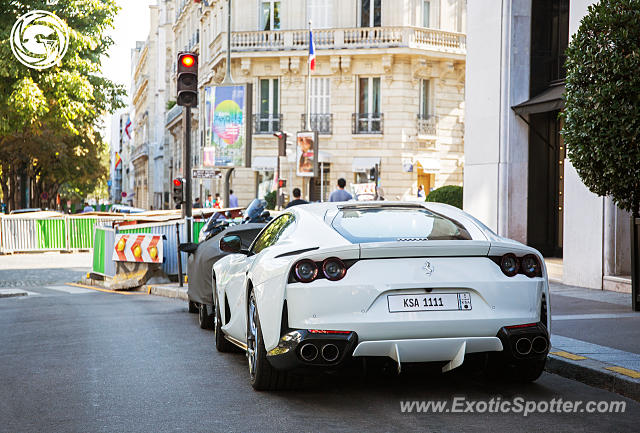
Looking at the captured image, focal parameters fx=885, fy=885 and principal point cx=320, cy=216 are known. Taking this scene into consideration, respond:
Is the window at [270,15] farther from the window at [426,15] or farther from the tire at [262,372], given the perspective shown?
the tire at [262,372]

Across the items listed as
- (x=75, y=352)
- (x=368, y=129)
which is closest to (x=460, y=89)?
(x=368, y=129)

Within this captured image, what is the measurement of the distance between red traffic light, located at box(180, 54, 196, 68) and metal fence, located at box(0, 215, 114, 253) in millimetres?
14549

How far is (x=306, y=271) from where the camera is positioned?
563 centimetres

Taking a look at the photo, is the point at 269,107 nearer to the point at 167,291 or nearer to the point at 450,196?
the point at 450,196

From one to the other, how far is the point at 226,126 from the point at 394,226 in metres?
20.2

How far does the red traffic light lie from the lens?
14.9 meters

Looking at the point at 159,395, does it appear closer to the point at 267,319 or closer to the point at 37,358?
the point at 267,319

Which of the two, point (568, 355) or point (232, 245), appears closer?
point (568, 355)

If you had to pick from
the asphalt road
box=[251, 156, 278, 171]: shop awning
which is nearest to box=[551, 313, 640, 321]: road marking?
the asphalt road

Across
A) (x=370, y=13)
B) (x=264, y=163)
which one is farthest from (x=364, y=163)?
(x=370, y=13)

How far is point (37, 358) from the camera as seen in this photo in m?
7.97

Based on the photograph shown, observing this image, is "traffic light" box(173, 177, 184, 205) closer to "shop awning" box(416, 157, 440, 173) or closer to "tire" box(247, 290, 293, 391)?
"tire" box(247, 290, 293, 391)

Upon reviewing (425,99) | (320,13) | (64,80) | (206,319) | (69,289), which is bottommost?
(69,289)

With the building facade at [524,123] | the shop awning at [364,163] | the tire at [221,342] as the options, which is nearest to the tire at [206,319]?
the tire at [221,342]
